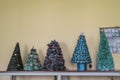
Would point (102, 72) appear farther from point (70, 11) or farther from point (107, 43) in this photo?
point (70, 11)

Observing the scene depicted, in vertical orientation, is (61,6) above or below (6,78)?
above

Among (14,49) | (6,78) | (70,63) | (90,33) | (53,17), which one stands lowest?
(6,78)

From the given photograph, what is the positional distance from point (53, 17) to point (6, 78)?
2.91 feet

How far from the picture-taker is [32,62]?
2.27 m

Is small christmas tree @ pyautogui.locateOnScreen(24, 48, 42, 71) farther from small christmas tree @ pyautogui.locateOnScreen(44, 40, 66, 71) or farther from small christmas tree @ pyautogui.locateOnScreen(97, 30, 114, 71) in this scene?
small christmas tree @ pyautogui.locateOnScreen(97, 30, 114, 71)

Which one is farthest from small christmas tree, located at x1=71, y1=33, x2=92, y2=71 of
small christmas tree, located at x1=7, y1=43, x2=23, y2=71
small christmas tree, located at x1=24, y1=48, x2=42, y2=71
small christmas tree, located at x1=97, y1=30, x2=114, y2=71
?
small christmas tree, located at x1=7, y1=43, x2=23, y2=71

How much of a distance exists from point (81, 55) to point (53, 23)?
55cm

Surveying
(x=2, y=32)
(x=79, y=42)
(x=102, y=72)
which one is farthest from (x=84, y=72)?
(x=2, y=32)

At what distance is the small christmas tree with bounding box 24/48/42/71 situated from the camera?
7.40 feet

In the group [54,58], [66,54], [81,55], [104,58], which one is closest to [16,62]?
[54,58]

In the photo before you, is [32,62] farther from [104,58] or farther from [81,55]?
[104,58]

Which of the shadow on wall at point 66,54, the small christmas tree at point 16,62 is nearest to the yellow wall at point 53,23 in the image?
the shadow on wall at point 66,54

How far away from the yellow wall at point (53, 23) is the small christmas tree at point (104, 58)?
0.53ft

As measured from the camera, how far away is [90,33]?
2.41 meters
